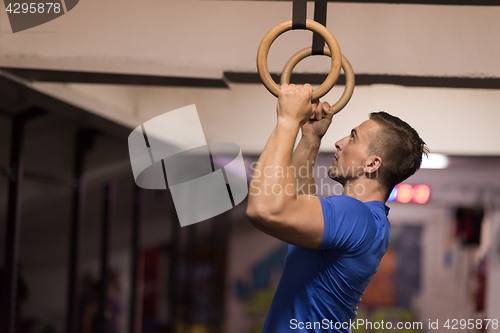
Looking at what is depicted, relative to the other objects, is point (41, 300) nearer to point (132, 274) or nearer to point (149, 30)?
point (132, 274)

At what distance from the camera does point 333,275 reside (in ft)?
3.08

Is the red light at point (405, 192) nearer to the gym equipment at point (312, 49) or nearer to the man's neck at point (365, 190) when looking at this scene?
the man's neck at point (365, 190)

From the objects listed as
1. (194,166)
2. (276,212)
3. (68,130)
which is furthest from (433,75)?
(194,166)

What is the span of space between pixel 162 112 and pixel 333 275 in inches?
80.6

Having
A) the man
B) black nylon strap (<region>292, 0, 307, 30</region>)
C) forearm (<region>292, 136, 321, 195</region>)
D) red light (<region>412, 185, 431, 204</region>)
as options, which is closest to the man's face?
the man

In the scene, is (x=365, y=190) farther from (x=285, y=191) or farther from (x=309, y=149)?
(x=285, y=191)

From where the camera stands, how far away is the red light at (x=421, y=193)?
5293 millimetres

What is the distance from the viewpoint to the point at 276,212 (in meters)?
0.75

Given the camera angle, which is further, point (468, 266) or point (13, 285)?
point (468, 266)

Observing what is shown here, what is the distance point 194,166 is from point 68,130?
124cm

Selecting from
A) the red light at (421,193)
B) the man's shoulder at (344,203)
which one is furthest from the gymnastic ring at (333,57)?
the red light at (421,193)

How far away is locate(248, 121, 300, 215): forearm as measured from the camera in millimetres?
751

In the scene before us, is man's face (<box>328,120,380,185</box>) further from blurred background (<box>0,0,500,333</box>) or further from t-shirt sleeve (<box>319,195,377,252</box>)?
blurred background (<box>0,0,500,333</box>)

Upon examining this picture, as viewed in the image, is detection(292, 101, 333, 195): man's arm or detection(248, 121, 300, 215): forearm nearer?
detection(248, 121, 300, 215): forearm
